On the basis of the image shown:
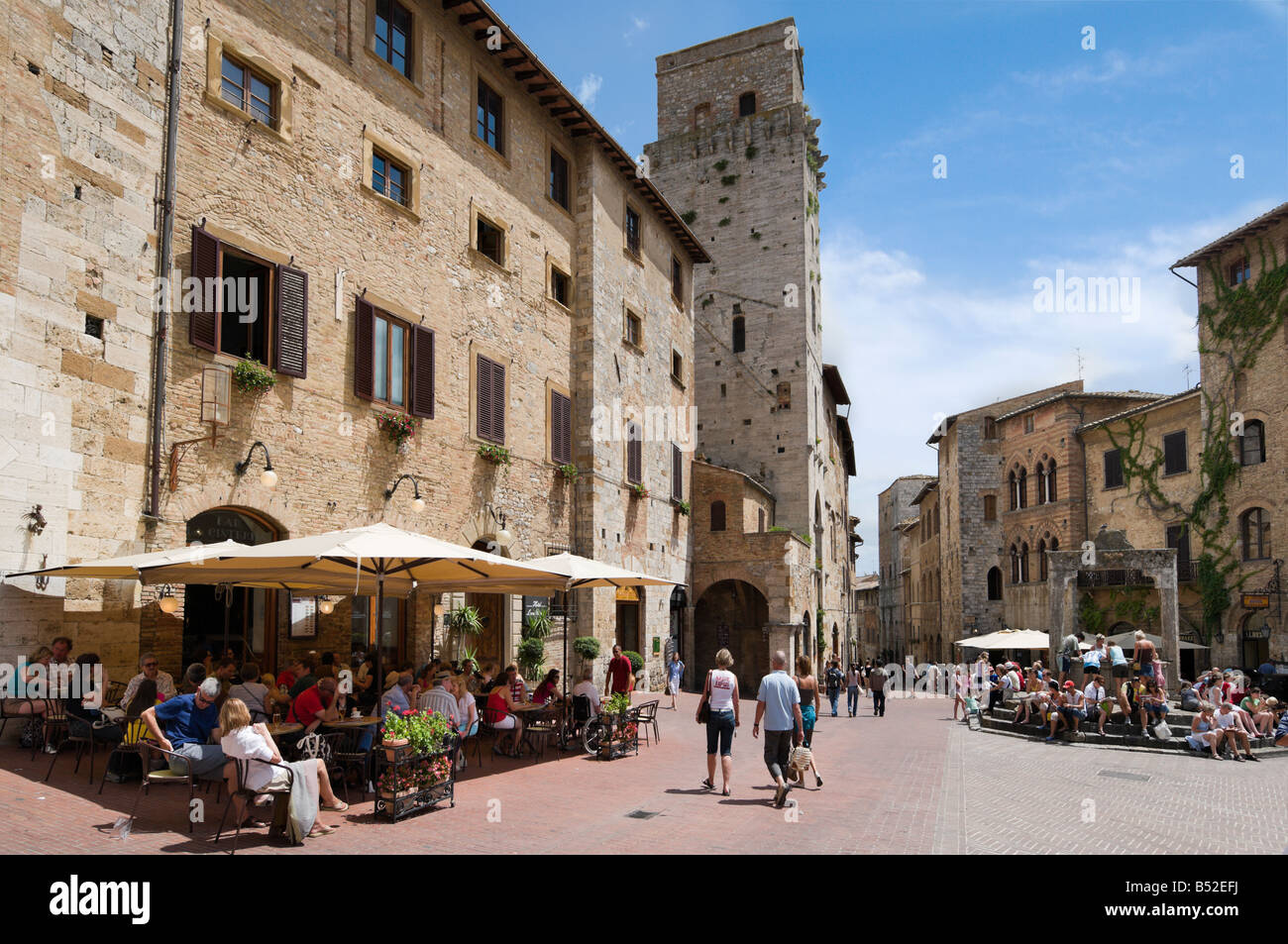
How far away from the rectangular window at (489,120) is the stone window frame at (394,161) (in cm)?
252

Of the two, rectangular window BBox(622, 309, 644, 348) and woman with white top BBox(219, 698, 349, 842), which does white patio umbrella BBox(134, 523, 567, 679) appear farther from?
rectangular window BBox(622, 309, 644, 348)

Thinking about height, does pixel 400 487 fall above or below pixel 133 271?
below

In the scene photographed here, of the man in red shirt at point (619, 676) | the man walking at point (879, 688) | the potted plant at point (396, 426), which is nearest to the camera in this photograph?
the man in red shirt at point (619, 676)

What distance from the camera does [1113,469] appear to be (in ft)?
120

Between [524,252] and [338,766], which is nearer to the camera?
[338,766]

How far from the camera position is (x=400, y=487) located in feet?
52.9

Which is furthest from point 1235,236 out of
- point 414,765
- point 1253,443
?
point 414,765

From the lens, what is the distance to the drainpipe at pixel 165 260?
38.7 feet

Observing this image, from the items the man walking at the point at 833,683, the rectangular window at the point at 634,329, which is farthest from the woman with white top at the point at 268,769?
the rectangular window at the point at 634,329

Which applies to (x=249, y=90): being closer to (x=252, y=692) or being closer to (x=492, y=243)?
(x=492, y=243)

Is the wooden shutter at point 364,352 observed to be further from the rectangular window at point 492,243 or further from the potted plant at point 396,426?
the rectangular window at point 492,243
